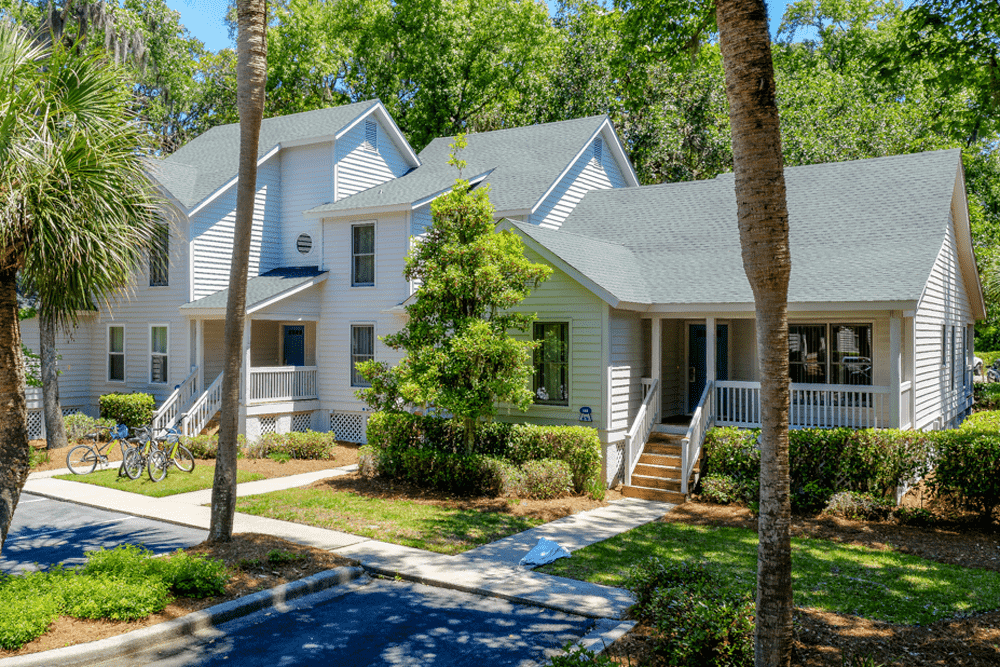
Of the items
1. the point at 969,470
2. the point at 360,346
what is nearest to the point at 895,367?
the point at 969,470

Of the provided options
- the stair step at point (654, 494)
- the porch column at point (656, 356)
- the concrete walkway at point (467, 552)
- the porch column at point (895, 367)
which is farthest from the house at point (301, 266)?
the porch column at point (895, 367)

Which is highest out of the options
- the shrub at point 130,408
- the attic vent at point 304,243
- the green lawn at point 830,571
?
the attic vent at point 304,243

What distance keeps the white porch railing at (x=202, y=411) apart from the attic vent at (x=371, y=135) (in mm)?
9126

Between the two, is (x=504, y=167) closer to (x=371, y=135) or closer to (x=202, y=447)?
(x=371, y=135)

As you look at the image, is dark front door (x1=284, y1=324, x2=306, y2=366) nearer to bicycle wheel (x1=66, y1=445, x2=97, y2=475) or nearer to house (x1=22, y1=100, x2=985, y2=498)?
house (x1=22, y1=100, x2=985, y2=498)

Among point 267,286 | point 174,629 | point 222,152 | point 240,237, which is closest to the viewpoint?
point 174,629

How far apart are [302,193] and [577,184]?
8625 millimetres

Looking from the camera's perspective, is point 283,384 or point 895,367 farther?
point 283,384

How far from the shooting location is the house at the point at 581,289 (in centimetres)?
1548

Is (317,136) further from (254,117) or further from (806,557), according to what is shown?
(806,557)

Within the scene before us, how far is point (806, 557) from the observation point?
33.6 ft

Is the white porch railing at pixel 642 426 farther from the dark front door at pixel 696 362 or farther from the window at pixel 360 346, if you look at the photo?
the window at pixel 360 346

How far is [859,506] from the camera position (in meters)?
12.5

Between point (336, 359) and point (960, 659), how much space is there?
18.0 m
